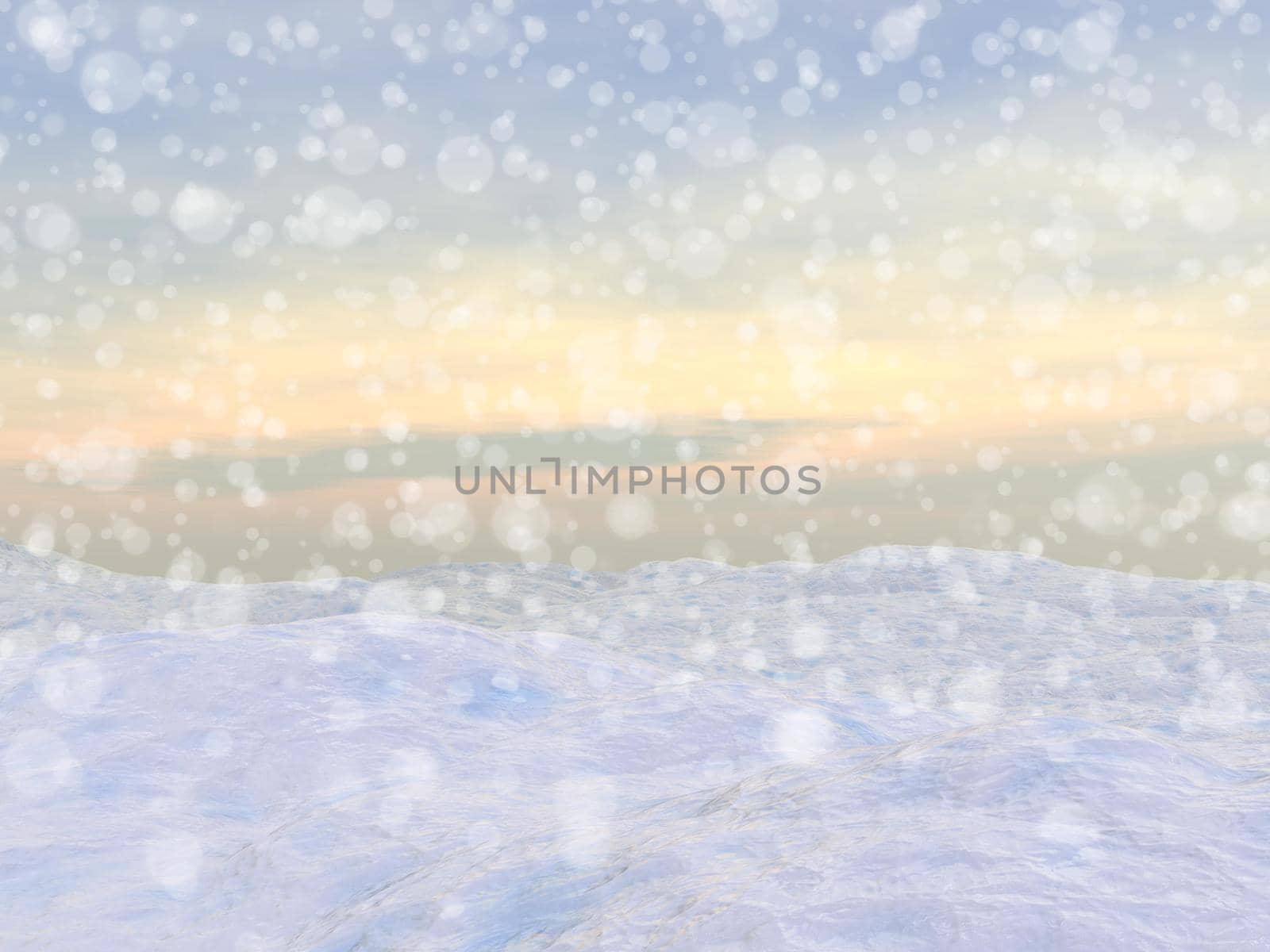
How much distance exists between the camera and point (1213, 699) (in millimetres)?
27094

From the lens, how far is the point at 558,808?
888cm

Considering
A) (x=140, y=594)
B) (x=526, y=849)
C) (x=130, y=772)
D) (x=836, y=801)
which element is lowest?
(x=140, y=594)

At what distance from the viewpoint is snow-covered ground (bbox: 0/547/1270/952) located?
469 cm

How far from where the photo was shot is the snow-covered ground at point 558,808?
469cm

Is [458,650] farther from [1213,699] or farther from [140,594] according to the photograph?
[140,594]

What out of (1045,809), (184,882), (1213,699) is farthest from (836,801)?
(1213,699)

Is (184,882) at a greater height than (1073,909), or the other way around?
(1073,909)

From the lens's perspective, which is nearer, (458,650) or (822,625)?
(458,650)

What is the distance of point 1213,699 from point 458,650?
20.9m

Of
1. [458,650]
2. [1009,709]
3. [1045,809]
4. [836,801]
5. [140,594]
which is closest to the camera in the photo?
[1045,809]

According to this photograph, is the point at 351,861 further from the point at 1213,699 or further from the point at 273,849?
the point at 1213,699

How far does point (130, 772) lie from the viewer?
10680 mm

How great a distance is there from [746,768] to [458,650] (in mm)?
4983

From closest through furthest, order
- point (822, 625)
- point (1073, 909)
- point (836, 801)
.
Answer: point (1073, 909), point (836, 801), point (822, 625)
